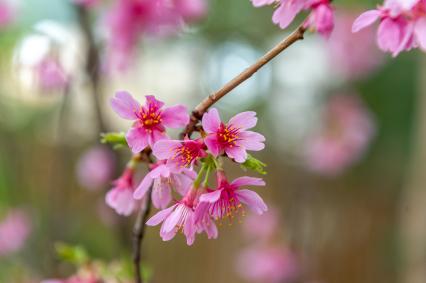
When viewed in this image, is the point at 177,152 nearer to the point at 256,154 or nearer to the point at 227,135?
the point at 227,135

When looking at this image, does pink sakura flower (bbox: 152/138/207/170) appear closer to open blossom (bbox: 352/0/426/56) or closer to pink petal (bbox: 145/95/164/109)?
pink petal (bbox: 145/95/164/109)

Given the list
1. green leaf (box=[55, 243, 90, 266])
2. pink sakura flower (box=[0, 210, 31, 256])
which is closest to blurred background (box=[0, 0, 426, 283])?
pink sakura flower (box=[0, 210, 31, 256])

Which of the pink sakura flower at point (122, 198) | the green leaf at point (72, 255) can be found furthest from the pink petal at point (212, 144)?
the green leaf at point (72, 255)

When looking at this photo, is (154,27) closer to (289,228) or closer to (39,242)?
(289,228)

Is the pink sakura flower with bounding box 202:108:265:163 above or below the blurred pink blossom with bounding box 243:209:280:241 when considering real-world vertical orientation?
above

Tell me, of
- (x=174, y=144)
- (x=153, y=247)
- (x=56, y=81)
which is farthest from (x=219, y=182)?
(x=153, y=247)

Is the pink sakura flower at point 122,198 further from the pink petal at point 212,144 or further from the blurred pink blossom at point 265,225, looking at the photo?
the blurred pink blossom at point 265,225

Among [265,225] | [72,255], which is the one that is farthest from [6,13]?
[72,255]

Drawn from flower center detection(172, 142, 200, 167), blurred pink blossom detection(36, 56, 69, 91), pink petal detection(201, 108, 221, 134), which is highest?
blurred pink blossom detection(36, 56, 69, 91)
